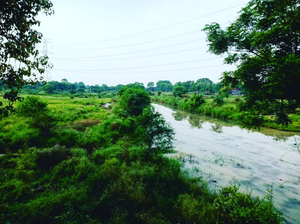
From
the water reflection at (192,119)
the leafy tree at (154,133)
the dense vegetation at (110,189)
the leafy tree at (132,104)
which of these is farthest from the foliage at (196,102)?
the dense vegetation at (110,189)

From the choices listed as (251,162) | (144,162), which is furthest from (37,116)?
(251,162)

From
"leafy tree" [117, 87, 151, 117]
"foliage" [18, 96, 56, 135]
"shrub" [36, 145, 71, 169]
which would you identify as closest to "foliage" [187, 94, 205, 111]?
"leafy tree" [117, 87, 151, 117]

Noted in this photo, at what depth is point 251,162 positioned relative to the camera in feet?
44.2

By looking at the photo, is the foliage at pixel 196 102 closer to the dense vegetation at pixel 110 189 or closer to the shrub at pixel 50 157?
the dense vegetation at pixel 110 189

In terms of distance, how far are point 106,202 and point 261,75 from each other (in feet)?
34.7

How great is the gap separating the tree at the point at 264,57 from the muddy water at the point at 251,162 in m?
4.60

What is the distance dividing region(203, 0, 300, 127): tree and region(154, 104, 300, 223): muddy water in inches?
181

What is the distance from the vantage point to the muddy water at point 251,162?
31.1 ft

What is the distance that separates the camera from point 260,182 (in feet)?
34.1

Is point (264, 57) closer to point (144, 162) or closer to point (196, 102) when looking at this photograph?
point (144, 162)

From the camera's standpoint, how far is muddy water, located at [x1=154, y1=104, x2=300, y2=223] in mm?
9477

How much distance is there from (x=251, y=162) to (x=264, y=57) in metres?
10.0

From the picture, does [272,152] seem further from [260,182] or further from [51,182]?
[51,182]

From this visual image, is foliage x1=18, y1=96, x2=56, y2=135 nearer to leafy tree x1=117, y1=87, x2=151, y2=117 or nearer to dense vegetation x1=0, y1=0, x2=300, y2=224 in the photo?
dense vegetation x1=0, y1=0, x2=300, y2=224
